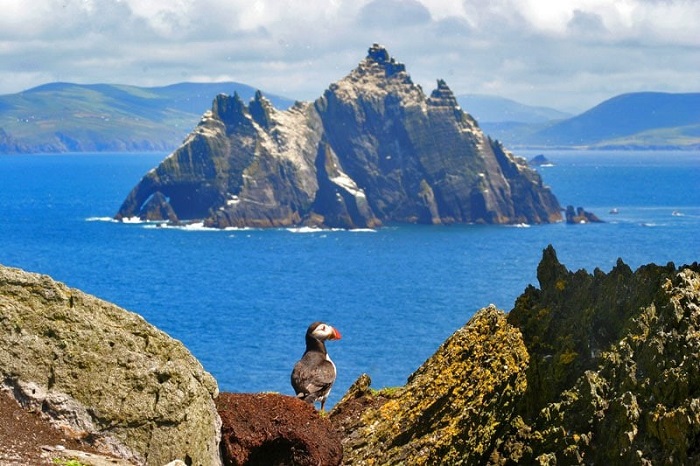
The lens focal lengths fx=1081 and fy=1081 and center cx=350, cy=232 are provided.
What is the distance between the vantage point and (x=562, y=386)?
37.7 ft

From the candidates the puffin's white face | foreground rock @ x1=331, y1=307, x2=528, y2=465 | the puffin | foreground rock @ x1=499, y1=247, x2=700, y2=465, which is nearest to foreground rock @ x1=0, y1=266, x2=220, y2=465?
foreground rock @ x1=331, y1=307, x2=528, y2=465

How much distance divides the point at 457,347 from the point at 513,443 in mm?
3549

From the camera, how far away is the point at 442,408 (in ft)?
44.4

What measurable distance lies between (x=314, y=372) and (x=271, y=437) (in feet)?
9.05

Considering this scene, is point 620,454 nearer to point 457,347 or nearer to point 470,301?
point 457,347

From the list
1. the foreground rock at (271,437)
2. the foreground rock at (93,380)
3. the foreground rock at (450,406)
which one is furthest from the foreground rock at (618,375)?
the foreground rock at (93,380)

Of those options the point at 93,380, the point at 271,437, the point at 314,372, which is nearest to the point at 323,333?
the point at 314,372

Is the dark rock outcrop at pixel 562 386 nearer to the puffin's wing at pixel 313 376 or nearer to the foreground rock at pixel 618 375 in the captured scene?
the foreground rock at pixel 618 375

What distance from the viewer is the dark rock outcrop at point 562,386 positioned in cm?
1009

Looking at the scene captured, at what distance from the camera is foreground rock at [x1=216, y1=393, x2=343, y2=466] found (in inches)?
531

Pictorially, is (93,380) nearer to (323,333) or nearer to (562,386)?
(323,333)

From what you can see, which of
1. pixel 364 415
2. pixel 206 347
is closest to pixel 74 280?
pixel 206 347

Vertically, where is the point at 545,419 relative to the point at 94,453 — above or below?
above

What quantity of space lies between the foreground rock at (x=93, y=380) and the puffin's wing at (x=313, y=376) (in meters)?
3.50
